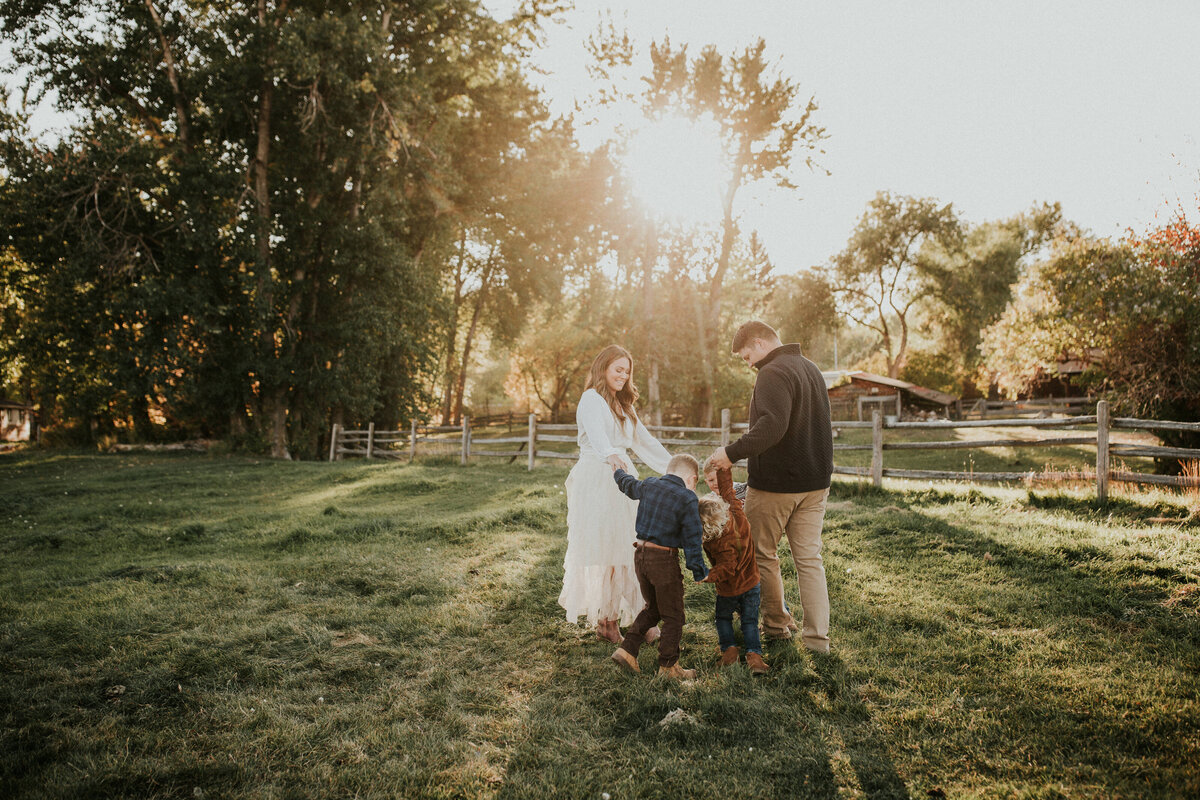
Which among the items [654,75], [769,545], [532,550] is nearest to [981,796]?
A: [769,545]

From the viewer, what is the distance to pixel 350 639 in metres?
4.45

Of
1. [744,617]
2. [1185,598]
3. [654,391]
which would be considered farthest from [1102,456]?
[654,391]

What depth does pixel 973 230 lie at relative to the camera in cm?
3844

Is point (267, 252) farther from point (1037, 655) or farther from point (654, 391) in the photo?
point (1037, 655)

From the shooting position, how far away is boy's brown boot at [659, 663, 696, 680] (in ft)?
12.1

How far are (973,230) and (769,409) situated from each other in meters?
42.6

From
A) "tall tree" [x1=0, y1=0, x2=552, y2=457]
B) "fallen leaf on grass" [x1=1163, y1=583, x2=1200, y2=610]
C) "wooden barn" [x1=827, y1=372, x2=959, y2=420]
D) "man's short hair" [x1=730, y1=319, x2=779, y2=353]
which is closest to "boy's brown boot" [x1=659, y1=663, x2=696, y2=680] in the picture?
"man's short hair" [x1=730, y1=319, x2=779, y2=353]

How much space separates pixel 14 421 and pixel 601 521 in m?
56.0

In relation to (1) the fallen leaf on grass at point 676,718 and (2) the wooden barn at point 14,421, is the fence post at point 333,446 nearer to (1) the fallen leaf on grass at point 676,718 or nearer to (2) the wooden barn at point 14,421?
(1) the fallen leaf on grass at point 676,718

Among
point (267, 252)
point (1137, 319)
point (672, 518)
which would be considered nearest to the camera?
point (672, 518)

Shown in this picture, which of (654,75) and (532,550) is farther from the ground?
(654,75)

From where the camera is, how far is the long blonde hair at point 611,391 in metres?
4.27

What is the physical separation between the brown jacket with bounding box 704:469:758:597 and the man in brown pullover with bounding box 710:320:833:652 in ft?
0.61

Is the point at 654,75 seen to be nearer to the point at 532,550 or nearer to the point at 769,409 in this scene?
the point at 532,550
